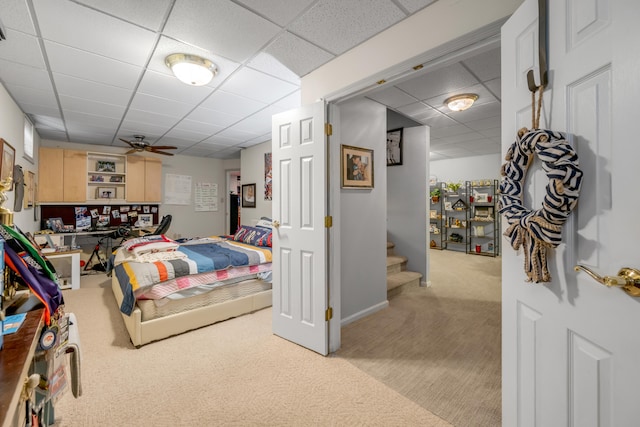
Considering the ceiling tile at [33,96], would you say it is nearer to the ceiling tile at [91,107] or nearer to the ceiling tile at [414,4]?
the ceiling tile at [91,107]

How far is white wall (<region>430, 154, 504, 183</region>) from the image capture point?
6855mm

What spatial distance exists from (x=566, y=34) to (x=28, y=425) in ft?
7.16

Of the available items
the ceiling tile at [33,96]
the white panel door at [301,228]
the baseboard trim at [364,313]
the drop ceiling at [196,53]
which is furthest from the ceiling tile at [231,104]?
the baseboard trim at [364,313]

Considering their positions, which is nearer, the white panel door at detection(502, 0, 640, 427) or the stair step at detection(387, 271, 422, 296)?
the white panel door at detection(502, 0, 640, 427)

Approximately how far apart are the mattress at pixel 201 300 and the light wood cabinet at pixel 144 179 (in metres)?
4.12

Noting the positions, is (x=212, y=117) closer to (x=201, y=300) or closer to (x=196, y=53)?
(x=196, y=53)

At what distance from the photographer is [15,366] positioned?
724 mm

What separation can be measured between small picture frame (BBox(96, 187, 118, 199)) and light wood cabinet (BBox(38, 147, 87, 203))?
0.32m

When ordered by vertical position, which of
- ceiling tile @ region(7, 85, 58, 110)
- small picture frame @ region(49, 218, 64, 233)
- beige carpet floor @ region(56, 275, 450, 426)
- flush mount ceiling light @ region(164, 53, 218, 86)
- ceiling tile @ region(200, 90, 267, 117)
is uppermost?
ceiling tile @ region(200, 90, 267, 117)

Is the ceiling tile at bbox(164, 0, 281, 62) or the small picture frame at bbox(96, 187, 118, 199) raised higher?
the ceiling tile at bbox(164, 0, 281, 62)

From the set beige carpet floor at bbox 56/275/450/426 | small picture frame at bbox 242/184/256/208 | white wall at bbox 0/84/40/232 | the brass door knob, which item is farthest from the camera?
small picture frame at bbox 242/184/256/208

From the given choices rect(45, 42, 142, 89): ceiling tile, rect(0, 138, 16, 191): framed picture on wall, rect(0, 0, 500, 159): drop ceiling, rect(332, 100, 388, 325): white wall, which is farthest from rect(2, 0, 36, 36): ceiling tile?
rect(332, 100, 388, 325): white wall

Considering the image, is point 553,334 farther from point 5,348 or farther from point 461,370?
point 5,348

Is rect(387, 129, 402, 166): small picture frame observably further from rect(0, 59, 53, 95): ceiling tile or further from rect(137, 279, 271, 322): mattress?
rect(0, 59, 53, 95): ceiling tile
